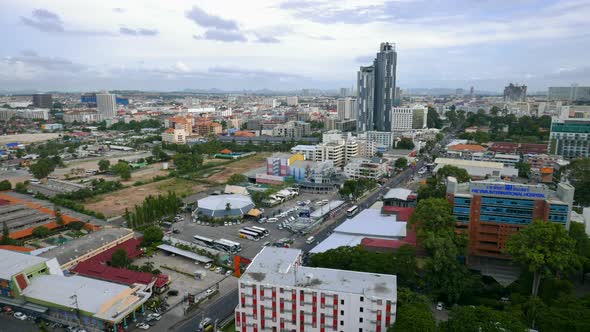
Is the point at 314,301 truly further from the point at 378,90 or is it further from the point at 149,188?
the point at 378,90

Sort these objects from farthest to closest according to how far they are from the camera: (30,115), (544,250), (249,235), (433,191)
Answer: (30,115)
(433,191)
(249,235)
(544,250)

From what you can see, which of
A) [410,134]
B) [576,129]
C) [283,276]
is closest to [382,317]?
[283,276]

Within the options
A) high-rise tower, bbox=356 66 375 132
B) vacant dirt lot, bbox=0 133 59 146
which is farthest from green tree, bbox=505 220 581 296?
vacant dirt lot, bbox=0 133 59 146

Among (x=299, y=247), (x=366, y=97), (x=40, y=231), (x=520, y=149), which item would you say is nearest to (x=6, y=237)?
(x=40, y=231)

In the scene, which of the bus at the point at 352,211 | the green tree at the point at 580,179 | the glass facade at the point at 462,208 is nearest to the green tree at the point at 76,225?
the bus at the point at 352,211

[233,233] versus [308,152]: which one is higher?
[308,152]

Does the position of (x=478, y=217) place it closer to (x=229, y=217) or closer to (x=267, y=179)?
(x=229, y=217)

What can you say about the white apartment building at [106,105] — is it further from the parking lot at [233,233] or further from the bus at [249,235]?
the bus at [249,235]
